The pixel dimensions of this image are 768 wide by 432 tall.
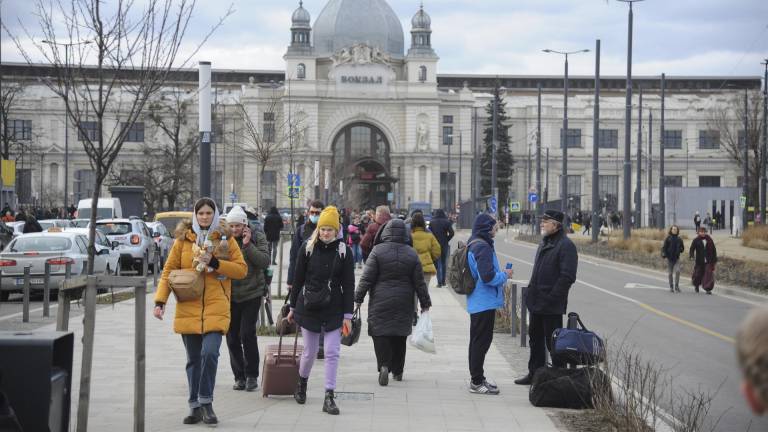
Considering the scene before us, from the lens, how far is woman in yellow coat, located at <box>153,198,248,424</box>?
943 cm

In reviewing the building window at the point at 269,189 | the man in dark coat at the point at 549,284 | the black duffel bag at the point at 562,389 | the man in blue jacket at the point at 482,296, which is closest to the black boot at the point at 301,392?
the man in blue jacket at the point at 482,296

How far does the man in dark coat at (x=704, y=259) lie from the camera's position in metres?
27.4

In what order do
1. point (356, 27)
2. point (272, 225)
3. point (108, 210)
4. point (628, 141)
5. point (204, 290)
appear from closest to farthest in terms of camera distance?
point (204, 290), point (272, 225), point (628, 141), point (108, 210), point (356, 27)

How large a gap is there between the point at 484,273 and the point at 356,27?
112 m

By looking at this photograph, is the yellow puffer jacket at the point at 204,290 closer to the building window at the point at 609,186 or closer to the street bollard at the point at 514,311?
the street bollard at the point at 514,311

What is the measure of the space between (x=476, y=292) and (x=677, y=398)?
234 cm

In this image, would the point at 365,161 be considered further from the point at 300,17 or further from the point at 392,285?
the point at 392,285

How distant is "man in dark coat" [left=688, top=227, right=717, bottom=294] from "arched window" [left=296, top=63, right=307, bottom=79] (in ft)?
310

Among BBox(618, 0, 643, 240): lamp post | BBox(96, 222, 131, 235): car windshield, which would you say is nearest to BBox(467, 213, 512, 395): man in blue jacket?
BBox(96, 222, 131, 235): car windshield

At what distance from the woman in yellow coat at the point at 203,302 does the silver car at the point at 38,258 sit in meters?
15.2

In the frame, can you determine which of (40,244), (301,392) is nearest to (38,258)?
(40,244)

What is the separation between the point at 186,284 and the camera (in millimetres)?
9328

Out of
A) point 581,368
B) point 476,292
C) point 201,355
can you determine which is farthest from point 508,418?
point 201,355

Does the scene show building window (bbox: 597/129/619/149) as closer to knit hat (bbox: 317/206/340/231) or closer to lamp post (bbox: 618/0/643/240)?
lamp post (bbox: 618/0/643/240)
